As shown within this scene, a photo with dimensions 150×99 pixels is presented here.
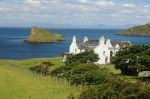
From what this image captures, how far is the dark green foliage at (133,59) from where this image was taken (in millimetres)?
55281

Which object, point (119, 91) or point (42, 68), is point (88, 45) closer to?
point (42, 68)

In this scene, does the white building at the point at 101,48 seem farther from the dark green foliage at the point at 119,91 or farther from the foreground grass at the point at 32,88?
the dark green foliage at the point at 119,91

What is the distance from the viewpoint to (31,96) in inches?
1576

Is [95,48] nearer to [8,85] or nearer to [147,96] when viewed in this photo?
[8,85]

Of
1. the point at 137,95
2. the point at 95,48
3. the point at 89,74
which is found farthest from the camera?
the point at 95,48

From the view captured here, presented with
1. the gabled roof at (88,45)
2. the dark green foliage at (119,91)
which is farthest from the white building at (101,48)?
the dark green foliage at (119,91)

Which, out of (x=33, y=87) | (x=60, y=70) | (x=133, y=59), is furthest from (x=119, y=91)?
(x=133, y=59)

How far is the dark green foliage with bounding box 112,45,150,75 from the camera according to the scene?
5528 cm

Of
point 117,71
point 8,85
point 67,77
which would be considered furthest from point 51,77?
point 117,71

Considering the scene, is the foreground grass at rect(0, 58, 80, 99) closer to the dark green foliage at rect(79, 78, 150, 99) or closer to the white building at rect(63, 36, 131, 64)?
the dark green foliage at rect(79, 78, 150, 99)

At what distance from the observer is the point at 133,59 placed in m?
59.5

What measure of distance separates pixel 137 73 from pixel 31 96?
101ft

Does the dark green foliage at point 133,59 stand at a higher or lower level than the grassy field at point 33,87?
higher

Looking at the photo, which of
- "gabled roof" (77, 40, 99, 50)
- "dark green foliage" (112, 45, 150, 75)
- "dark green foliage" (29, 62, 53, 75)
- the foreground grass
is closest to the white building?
"gabled roof" (77, 40, 99, 50)
